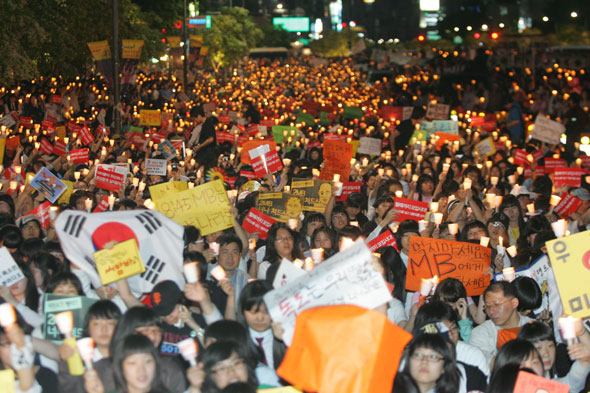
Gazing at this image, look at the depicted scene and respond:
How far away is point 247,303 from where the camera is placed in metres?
5.38

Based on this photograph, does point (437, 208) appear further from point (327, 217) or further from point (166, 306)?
point (166, 306)

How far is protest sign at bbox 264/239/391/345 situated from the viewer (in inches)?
180

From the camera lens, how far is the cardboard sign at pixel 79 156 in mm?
12103

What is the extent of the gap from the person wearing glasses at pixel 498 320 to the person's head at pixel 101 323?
7.32 feet

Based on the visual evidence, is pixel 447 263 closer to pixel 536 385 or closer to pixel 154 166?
pixel 536 385

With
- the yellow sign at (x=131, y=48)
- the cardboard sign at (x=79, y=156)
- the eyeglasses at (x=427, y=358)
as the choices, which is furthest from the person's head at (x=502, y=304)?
the yellow sign at (x=131, y=48)

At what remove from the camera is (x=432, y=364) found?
188 inches

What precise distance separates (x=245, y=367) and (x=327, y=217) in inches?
183

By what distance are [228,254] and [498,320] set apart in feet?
6.82

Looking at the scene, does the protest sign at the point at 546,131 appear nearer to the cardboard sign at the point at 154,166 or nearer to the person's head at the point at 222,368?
the cardboard sign at the point at 154,166

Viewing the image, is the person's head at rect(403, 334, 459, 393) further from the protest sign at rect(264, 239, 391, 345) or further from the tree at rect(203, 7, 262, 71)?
the tree at rect(203, 7, 262, 71)

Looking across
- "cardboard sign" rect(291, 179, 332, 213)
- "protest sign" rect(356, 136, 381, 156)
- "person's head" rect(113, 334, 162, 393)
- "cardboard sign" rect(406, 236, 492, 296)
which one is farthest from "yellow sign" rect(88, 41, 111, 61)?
"person's head" rect(113, 334, 162, 393)

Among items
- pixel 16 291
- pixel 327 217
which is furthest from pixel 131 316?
pixel 327 217

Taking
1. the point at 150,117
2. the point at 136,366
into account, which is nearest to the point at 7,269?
the point at 136,366
